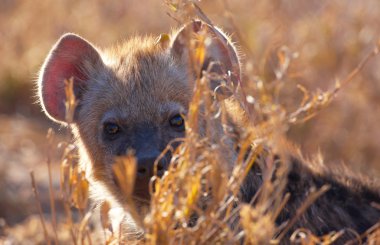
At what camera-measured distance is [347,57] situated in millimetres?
5766

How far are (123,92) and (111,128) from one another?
0.50 feet

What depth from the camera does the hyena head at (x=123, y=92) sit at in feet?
10.1

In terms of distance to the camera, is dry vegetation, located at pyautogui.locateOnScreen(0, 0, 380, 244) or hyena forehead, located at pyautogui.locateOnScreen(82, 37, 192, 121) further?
hyena forehead, located at pyautogui.locateOnScreen(82, 37, 192, 121)

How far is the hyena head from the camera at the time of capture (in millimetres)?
3092

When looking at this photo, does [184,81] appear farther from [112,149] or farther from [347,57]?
[347,57]

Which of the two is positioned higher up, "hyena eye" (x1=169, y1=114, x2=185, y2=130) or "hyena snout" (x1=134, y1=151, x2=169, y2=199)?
"hyena eye" (x1=169, y1=114, x2=185, y2=130)

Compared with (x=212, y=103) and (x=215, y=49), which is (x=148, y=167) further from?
(x=215, y=49)

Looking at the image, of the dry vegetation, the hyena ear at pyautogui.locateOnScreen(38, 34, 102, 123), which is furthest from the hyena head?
the dry vegetation

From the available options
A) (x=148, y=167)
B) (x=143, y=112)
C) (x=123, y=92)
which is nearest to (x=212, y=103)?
(x=148, y=167)

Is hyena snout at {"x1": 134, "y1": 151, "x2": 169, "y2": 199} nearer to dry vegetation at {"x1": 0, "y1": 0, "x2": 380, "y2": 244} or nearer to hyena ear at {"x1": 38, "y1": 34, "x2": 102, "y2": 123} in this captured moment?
dry vegetation at {"x1": 0, "y1": 0, "x2": 380, "y2": 244}

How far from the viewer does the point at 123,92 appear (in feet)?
10.7

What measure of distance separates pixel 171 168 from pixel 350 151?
3344 mm

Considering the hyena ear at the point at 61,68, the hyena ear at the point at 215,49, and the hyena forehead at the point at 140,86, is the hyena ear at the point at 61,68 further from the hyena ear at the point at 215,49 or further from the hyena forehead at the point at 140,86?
the hyena ear at the point at 215,49

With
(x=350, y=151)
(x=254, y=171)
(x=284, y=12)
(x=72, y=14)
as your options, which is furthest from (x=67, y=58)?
(x=72, y=14)
